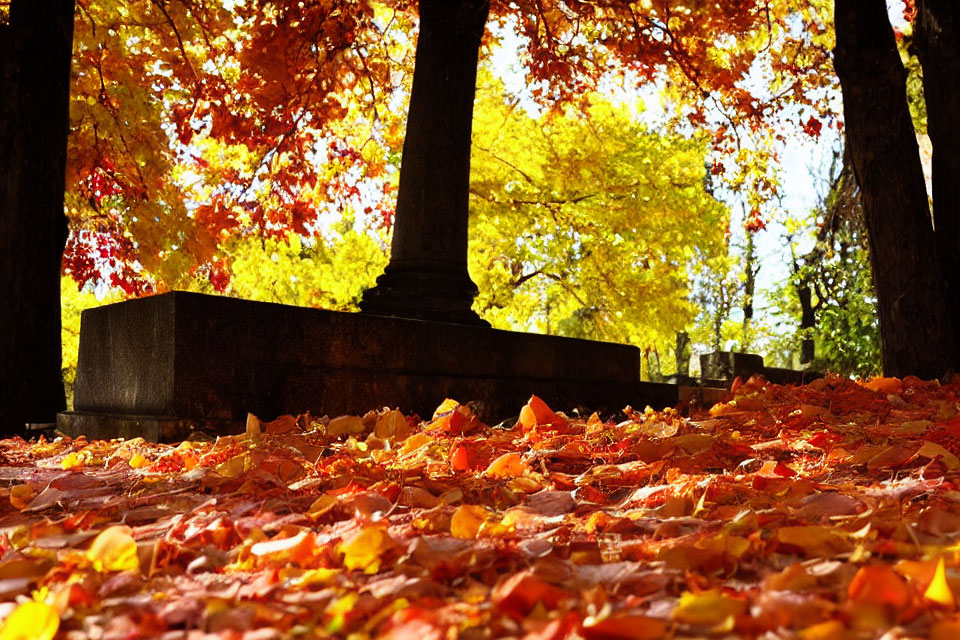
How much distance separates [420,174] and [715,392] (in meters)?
2.99

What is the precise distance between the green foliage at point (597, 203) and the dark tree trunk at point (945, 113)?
6.82 meters

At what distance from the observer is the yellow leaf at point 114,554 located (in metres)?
1.59

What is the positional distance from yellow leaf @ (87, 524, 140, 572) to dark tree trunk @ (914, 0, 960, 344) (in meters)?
5.89

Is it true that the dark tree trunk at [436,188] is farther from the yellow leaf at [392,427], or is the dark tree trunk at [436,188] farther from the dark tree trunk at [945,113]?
the dark tree trunk at [945,113]

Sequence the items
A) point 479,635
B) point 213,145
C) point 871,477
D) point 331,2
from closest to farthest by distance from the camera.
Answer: point 479,635 < point 871,477 < point 331,2 < point 213,145

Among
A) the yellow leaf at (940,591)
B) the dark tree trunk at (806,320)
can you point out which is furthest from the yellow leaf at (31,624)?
the dark tree trunk at (806,320)

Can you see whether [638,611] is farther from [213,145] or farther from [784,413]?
[213,145]

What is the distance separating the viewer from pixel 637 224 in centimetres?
1343

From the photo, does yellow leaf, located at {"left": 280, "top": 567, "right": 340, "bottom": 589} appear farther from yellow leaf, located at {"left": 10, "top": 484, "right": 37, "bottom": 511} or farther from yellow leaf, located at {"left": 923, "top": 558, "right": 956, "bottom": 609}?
yellow leaf, located at {"left": 10, "top": 484, "right": 37, "bottom": 511}

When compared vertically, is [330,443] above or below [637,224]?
below

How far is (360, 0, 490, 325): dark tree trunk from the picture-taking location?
5.48m

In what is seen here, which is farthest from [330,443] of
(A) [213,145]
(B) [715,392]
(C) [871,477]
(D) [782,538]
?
(A) [213,145]

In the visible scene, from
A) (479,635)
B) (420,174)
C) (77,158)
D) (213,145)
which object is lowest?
(479,635)

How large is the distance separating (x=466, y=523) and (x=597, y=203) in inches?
476
